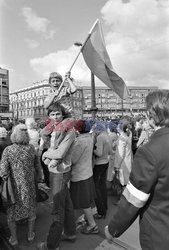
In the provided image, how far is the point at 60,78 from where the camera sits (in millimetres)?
3488

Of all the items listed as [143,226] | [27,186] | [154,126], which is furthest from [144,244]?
[27,186]

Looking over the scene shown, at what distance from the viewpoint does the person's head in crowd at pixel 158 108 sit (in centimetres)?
151

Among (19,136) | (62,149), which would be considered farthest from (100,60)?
(62,149)

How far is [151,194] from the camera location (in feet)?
4.77

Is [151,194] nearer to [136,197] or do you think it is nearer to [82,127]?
[136,197]

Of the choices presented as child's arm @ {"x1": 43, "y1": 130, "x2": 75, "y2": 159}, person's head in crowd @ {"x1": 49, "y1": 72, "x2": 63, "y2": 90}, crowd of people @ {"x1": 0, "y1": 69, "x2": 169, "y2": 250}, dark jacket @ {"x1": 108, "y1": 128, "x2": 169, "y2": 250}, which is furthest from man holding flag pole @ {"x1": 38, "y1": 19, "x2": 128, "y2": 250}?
dark jacket @ {"x1": 108, "y1": 128, "x2": 169, "y2": 250}

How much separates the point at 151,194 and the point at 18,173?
2.19m

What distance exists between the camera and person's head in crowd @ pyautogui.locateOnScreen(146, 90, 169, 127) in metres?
1.51

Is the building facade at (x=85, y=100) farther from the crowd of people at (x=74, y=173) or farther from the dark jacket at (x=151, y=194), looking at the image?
the dark jacket at (x=151, y=194)

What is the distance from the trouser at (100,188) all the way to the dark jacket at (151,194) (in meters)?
2.46

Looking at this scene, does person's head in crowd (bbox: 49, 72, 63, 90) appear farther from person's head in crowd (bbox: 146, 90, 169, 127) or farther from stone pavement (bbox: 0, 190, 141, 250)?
stone pavement (bbox: 0, 190, 141, 250)

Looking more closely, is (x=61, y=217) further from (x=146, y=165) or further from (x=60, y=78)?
(x=60, y=78)

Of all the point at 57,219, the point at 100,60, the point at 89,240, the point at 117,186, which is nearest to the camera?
the point at 57,219

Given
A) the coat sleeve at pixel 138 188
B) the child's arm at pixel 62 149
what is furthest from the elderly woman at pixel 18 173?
the coat sleeve at pixel 138 188
